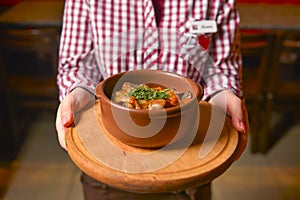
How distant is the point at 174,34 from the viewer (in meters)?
1.12

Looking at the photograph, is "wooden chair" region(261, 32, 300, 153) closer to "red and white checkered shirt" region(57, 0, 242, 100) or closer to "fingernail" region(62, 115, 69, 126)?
"red and white checkered shirt" region(57, 0, 242, 100)

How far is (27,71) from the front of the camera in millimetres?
2557

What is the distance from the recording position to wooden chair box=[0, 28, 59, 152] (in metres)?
2.23

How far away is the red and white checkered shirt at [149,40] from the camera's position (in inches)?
42.9

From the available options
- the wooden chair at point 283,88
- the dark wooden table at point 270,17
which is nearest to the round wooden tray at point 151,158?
the dark wooden table at point 270,17

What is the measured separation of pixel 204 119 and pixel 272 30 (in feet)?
4.16

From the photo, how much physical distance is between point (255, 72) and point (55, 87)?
1.22m

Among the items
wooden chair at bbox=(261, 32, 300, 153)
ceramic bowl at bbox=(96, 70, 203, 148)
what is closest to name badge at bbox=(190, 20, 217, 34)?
ceramic bowl at bbox=(96, 70, 203, 148)

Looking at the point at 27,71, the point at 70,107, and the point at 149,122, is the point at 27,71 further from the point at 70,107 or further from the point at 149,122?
the point at 149,122

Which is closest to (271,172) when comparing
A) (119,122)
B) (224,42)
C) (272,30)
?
(272,30)

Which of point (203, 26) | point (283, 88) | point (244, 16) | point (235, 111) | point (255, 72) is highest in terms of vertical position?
point (203, 26)

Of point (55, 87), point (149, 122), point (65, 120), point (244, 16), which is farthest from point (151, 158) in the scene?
point (55, 87)

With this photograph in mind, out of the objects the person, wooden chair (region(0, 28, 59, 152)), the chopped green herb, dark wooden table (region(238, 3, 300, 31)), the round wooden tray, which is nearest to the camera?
the round wooden tray

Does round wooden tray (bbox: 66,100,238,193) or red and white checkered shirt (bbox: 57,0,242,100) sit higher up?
red and white checkered shirt (bbox: 57,0,242,100)
